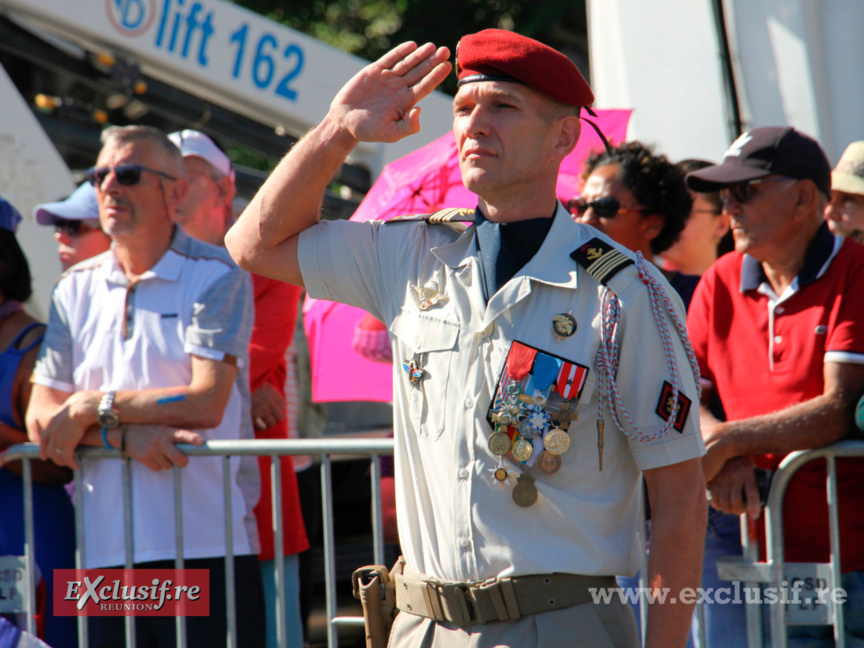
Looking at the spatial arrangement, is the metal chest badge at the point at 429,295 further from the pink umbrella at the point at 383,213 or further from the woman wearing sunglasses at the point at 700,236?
the woman wearing sunglasses at the point at 700,236

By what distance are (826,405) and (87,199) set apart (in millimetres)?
3314

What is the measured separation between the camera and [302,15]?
1493cm

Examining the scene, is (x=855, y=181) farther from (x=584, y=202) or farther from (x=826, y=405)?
(x=826, y=405)

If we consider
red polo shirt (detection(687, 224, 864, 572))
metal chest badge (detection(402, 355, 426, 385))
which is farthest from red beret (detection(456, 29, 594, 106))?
red polo shirt (detection(687, 224, 864, 572))

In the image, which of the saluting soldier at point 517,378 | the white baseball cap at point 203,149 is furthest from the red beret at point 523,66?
the white baseball cap at point 203,149

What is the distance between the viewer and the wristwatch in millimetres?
3316

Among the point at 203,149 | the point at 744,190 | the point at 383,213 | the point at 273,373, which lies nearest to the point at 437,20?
the point at 203,149

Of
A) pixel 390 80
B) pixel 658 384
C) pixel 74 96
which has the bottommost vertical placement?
pixel 658 384

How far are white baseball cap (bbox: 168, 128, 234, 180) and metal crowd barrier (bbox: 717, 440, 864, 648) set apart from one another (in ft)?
8.98

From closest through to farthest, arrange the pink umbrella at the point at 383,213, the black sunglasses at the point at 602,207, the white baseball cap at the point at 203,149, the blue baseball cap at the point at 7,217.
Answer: the black sunglasses at the point at 602,207, the blue baseball cap at the point at 7,217, the pink umbrella at the point at 383,213, the white baseball cap at the point at 203,149

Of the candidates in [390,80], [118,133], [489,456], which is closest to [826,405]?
[489,456]
